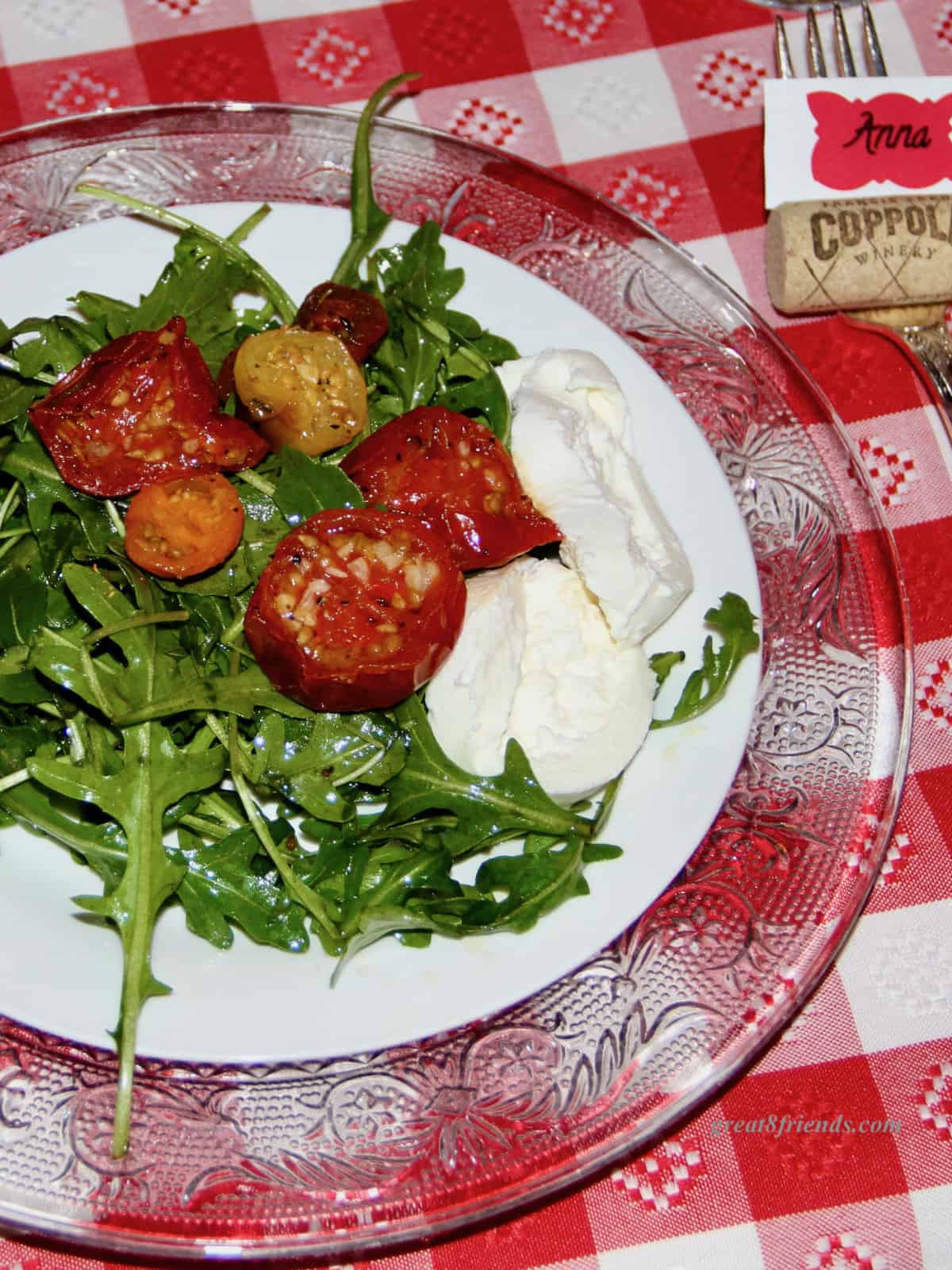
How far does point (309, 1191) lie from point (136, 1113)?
26 centimetres

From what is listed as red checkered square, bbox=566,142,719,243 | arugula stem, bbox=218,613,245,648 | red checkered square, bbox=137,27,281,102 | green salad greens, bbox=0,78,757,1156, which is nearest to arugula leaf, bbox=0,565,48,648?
green salad greens, bbox=0,78,757,1156

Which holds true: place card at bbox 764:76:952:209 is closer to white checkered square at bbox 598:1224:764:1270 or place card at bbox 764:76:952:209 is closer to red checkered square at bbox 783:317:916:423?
red checkered square at bbox 783:317:916:423

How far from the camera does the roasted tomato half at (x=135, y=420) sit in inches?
67.2

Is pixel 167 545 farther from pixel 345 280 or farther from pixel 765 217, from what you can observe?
pixel 765 217

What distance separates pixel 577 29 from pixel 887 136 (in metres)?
0.69

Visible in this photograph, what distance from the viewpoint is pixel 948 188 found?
2268 millimetres

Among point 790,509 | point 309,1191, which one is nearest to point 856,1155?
point 309,1191

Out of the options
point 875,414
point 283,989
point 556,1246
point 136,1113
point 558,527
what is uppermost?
point 875,414

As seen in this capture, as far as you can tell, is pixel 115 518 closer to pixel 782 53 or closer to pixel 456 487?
pixel 456 487

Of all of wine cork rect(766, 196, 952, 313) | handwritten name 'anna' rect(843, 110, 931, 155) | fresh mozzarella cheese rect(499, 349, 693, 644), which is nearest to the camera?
fresh mozzarella cheese rect(499, 349, 693, 644)

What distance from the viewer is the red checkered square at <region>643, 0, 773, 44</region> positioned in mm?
2453

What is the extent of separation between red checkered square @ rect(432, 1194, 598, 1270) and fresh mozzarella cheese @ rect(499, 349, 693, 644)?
0.85 meters

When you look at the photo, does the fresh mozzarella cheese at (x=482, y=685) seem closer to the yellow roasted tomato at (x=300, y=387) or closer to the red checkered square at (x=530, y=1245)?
the yellow roasted tomato at (x=300, y=387)

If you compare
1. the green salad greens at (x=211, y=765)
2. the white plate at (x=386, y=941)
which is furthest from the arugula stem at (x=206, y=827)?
the white plate at (x=386, y=941)
